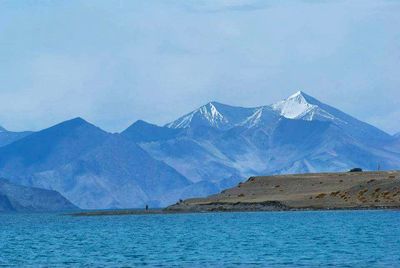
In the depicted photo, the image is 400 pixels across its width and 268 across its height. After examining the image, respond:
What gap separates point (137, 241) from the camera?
4156 inches

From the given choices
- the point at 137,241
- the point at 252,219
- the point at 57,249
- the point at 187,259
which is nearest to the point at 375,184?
the point at 252,219

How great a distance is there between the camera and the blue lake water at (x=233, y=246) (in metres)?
76.2

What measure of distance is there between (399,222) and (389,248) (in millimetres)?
36642

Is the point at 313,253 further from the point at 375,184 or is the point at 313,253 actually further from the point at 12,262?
the point at 375,184

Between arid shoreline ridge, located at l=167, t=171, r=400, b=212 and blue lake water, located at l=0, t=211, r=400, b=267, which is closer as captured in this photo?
blue lake water, located at l=0, t=211, r=400, b=267

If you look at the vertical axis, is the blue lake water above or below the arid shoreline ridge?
below

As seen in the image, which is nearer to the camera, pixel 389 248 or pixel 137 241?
pixel 389 248

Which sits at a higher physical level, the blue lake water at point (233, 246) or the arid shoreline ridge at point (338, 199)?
the arid shoreline ridge at point (338, 199)

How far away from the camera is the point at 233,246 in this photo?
302ft

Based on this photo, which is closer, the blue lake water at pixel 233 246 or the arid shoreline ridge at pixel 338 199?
the blue lake water at pixel 233 246

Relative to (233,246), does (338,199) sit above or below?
above

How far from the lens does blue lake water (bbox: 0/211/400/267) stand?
76188 mm

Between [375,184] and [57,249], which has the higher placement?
[375,184]

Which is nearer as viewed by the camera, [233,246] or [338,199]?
[233,246]
